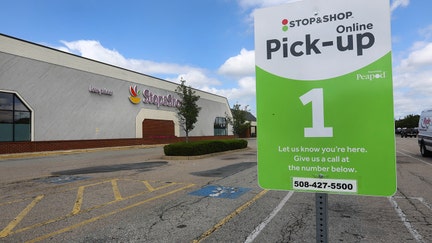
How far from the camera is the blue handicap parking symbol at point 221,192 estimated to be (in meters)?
7.48

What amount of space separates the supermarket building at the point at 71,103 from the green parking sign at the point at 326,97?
2527 centimetres

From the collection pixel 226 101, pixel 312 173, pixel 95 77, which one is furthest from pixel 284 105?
pixel 226 101

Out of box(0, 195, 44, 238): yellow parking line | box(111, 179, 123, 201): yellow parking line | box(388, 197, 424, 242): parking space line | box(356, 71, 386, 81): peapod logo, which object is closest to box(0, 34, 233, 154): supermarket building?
box(111, 179, 123, 201): yellow parking line

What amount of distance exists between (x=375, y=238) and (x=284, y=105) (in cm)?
364

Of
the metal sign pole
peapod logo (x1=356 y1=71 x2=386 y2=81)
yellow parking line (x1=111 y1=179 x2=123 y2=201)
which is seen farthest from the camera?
yellow parking line (x1=111 y1=179 x2=123 y2=201)

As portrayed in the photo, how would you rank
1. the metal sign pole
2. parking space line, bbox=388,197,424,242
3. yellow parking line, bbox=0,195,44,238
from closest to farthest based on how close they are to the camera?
the metal sign pole
parking space line, bbox=388,197,424,242
yellow parking line, bbox=0,195,44,238

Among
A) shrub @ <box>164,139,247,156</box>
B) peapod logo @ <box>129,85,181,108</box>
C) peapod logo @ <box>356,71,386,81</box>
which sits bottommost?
shrub @ <box>164,139,247,156</box>

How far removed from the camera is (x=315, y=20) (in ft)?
5.72

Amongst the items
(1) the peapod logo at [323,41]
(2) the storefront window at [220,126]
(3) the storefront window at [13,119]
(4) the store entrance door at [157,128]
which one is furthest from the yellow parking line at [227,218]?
(2) the storefront window at [220,126]

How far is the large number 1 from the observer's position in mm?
1672

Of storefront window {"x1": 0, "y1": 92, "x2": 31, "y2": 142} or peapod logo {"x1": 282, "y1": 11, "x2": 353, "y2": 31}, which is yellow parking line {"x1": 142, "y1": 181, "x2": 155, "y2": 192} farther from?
storefront window {"x1": 0, "y1": 92, "x2": 31, "y2": 142}

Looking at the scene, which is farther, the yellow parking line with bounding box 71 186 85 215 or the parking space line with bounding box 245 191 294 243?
the yellow parking line with bounding box 71 186 85 215

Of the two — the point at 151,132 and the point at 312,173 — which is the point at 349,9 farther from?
the point at 151,132

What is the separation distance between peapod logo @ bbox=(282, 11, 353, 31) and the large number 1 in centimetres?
40
